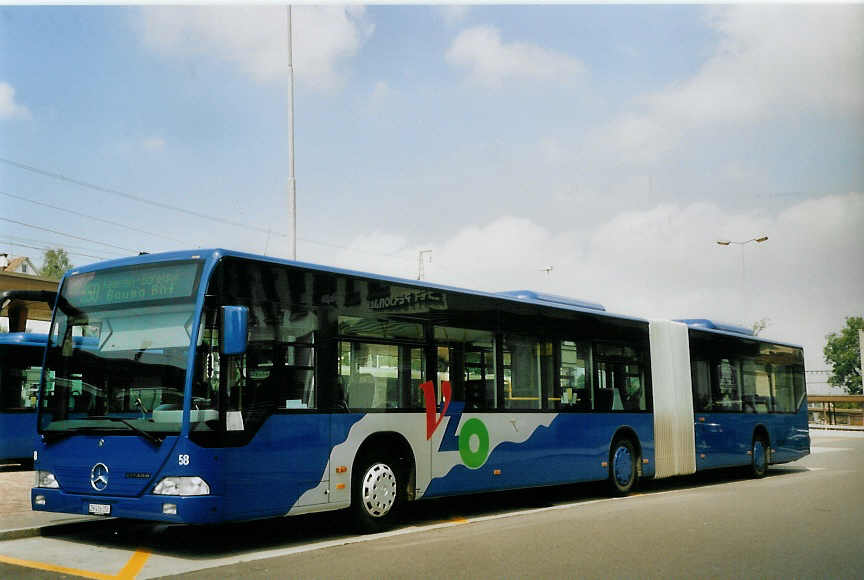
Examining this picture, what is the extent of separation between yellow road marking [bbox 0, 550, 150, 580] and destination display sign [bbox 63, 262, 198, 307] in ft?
8.41

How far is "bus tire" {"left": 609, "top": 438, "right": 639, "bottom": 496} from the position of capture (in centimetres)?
1513

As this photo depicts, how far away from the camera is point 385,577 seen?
7625mm

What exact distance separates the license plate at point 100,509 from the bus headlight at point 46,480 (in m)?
0.65

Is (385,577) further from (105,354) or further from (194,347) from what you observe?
(105,354)

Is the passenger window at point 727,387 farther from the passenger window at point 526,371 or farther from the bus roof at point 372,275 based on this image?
the passenger window at point 526,371

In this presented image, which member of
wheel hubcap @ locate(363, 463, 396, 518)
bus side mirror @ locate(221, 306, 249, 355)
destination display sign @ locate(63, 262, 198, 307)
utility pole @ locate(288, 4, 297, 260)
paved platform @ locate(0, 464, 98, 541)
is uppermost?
utility pole @ locate(288, 4, 297, 260)

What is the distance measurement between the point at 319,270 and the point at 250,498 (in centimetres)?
266

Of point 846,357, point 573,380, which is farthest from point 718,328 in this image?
point 846,357

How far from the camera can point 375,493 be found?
1048cm

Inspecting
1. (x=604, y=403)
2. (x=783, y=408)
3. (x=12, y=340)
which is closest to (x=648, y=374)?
(x=604, y=403)

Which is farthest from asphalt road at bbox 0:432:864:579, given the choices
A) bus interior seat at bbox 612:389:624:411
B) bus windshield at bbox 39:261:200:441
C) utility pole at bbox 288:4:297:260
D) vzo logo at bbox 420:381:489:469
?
utility pole at bbox 288:4:297:260

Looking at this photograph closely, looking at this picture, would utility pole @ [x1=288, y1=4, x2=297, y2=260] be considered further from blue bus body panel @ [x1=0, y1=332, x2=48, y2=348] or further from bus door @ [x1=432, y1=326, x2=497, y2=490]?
bus door @ [x1=432, y1=326, x2=497, y2=490]

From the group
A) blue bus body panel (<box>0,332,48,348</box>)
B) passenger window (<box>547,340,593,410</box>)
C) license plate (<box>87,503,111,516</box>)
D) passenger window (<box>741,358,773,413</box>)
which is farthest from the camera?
passenger window (<box>741,358,773,413</box>)

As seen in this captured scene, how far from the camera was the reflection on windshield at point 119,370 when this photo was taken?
867cm
